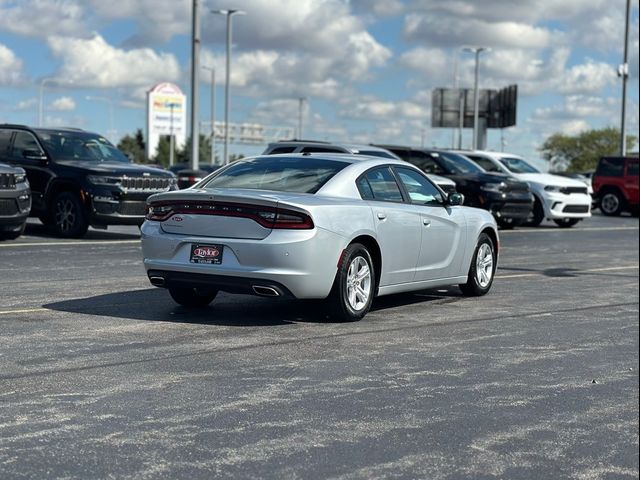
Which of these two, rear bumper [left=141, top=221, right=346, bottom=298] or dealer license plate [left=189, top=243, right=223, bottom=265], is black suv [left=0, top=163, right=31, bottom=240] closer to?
rear bumper [left=141, top=221, right=346, bottom=298]

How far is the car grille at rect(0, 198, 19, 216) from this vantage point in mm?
15750

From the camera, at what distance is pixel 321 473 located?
474 centimetres

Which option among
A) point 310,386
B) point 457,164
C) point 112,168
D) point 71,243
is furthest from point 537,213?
point 310,386

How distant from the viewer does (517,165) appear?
27344 millimetres

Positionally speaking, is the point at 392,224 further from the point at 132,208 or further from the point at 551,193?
the point at 551,193

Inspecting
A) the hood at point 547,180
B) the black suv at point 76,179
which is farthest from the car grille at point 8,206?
the hood at point 547,180

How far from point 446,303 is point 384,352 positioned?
318cm

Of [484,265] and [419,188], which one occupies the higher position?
[419,188]

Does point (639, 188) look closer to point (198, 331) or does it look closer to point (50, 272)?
point (50, 272)

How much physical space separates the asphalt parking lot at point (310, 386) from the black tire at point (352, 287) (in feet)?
0.47

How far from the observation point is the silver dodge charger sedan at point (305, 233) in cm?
862

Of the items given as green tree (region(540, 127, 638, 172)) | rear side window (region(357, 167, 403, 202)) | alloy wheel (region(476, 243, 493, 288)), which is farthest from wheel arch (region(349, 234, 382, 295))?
green tree (region(540, 127, 638, 172))

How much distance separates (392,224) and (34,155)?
1000 cm

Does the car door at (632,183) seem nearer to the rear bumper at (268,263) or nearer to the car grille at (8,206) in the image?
the car grille at (8,206)
